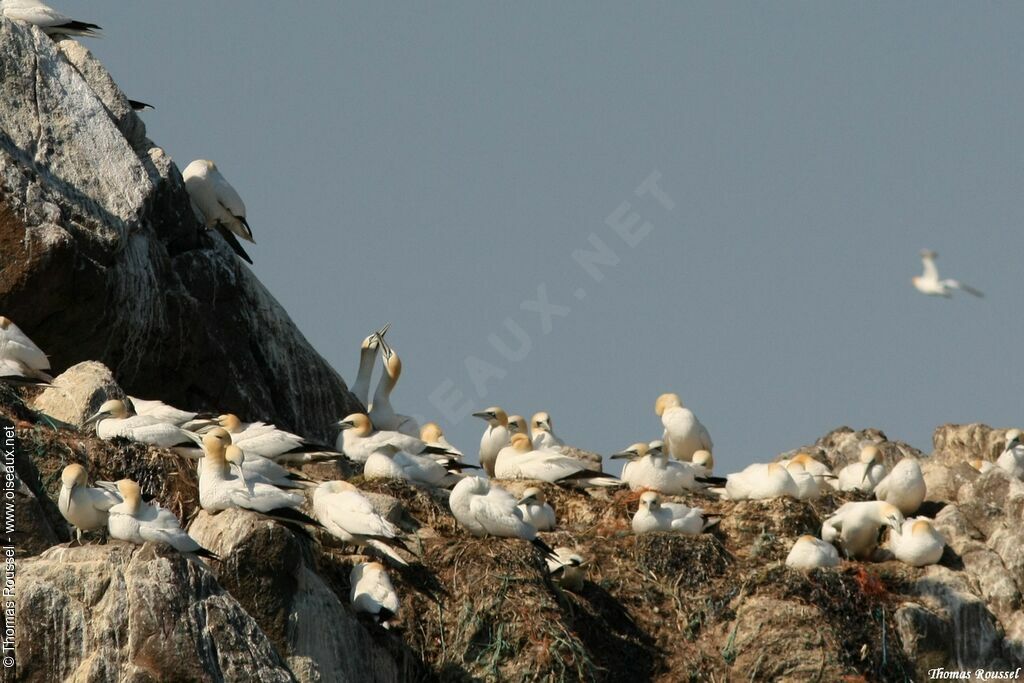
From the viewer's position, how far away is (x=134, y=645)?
1319cm

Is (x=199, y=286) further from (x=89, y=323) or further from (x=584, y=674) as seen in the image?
(x=584, y=674)

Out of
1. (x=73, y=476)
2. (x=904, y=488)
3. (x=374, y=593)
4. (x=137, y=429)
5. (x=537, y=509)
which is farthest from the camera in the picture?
(x=904, y=488)

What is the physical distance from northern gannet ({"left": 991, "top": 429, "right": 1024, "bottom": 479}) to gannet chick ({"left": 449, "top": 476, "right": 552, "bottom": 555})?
5987 millimetres

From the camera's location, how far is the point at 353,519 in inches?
644

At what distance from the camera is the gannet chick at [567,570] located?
56.1ft

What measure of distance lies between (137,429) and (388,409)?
5.75 meters

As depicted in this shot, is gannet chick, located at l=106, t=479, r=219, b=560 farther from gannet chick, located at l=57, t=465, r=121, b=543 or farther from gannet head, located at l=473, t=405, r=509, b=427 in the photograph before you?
gannet head, located at l=473, t=405, r=509, b=427

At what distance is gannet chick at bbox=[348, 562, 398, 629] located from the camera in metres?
15.7

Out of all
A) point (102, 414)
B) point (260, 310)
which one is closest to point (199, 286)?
point (260, 310)

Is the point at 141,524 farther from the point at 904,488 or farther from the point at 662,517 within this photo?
the point at 904,488

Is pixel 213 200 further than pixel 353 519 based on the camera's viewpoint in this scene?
Yes

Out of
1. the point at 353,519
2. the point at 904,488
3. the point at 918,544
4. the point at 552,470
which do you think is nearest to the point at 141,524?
the point at 353,519

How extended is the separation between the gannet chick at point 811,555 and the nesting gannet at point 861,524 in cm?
75

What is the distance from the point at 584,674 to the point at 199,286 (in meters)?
6.87
